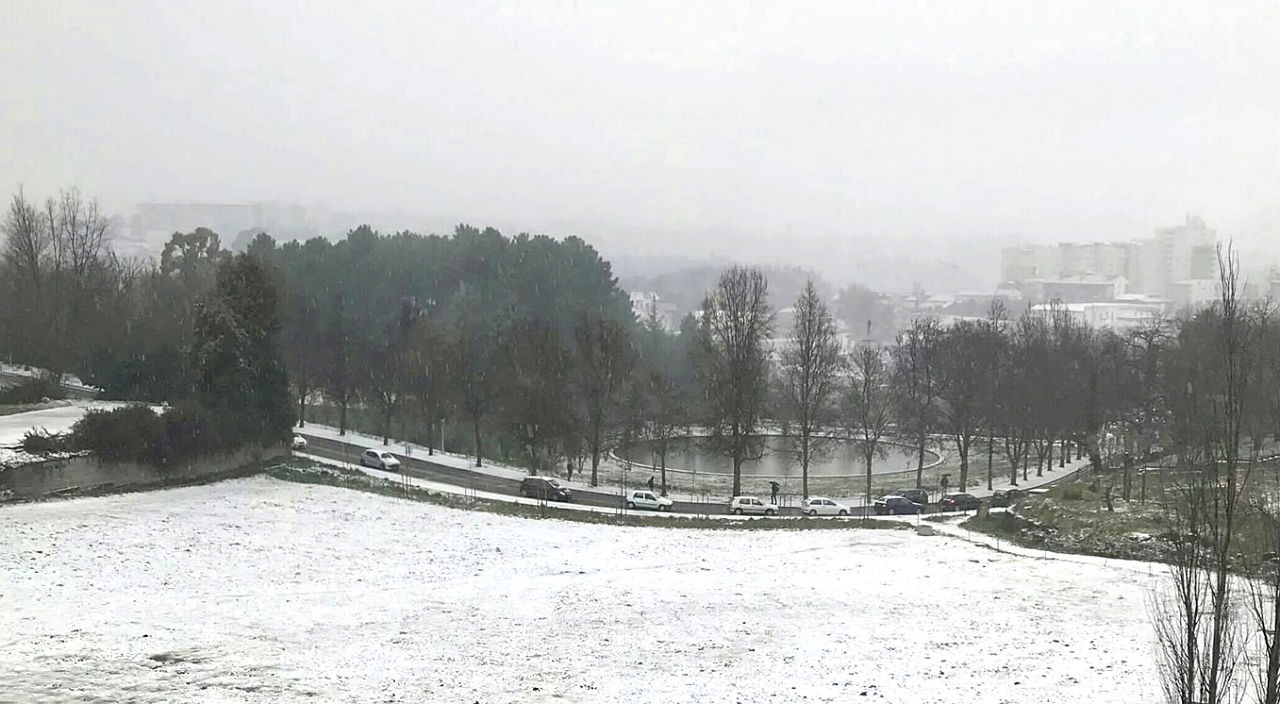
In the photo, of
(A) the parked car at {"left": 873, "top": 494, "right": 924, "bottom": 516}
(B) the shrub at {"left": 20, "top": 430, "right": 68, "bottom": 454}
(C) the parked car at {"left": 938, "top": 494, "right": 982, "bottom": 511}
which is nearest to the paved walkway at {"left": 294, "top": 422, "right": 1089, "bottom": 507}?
(A) the parked car at {"left": 873, "top": 494, "right": 924, "bottom": 516}

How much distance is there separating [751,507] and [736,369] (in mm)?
7909

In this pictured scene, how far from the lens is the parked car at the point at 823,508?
35062 millimetres

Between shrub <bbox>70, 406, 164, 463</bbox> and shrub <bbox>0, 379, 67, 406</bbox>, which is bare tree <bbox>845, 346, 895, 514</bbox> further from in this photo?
shrub <bbox>0, 379, 67, 406</bbox>

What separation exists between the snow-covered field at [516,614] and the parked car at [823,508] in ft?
31.6

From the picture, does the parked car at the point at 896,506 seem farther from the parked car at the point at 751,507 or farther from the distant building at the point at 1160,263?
the distant building at the point at 1160,263

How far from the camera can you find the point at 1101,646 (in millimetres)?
15586

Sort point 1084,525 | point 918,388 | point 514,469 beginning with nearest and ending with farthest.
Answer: point 1084,525 < point 514,469 < point 918,388

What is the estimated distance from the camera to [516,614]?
55.5 feet

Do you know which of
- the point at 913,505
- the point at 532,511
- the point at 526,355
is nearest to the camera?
the point at 532,511

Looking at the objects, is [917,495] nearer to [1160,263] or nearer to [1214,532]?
[1214,532]

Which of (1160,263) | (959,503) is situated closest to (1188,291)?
(1160,263)

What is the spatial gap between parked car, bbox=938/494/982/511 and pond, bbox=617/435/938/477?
14098mm

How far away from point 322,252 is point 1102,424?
52207 millimetres

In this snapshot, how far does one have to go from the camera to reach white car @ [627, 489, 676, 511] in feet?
115
